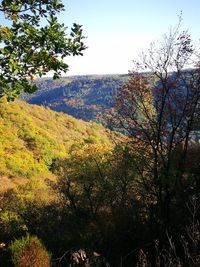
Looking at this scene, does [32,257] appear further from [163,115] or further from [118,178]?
[118,178]

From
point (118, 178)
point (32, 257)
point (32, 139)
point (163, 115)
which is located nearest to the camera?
point (32, 257)

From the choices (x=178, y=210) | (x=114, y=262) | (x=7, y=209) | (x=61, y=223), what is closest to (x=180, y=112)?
(x=178, y=210)

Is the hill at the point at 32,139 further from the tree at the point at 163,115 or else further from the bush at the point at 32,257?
the bush at the point at 32,257

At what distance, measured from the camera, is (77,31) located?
7.28 m

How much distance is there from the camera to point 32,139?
7525 centimetres

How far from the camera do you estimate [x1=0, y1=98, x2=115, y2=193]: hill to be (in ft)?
209

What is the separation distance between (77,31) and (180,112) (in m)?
10.7

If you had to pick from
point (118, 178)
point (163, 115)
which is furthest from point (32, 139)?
point (163, 115)

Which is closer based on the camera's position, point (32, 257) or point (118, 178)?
point (32, 257)

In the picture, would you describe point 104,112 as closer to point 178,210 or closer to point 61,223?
point 178,210

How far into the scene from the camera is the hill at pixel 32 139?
6369cm

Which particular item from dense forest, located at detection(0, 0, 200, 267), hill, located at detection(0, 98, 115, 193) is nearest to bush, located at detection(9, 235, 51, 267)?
dense forest, located at detection(0, 0, 200, 267)

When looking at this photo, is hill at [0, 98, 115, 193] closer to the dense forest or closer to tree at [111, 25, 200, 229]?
the dense forest

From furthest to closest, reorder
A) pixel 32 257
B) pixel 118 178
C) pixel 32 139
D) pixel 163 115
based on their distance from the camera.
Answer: pixel 32 139
pixel 118 178
pixel 163 115
pixel 32 257
